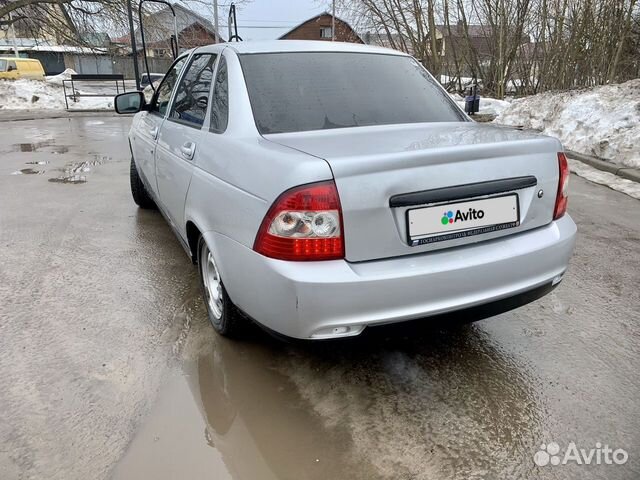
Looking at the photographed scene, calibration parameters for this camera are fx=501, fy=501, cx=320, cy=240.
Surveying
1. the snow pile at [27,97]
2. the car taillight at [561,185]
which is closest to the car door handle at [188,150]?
the car taillight at [561,185]

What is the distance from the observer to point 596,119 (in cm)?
838

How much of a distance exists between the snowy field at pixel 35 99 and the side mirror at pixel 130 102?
52.8 ft

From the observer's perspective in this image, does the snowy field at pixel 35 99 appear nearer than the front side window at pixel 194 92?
No

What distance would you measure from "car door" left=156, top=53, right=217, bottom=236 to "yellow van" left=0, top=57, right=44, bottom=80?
26009 millimetres

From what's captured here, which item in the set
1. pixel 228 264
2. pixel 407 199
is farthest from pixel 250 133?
pixel 407 199

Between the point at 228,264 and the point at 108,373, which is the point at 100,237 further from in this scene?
the point at 228,264

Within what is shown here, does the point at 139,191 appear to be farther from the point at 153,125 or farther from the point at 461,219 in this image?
the point at 461,219

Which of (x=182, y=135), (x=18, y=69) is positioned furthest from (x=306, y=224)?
(x=18, y=69)

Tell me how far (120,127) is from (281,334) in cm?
1299

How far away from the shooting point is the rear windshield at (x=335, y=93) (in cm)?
257

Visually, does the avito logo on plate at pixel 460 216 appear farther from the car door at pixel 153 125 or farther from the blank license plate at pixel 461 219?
the car door at pixel 153 125

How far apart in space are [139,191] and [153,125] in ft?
4.80

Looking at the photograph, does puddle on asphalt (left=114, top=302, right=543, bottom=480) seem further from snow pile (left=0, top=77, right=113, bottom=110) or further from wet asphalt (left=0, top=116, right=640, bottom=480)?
snow pile (left=0, top=77, right=113, bottom=110)

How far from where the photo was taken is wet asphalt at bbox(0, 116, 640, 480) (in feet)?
6.37
